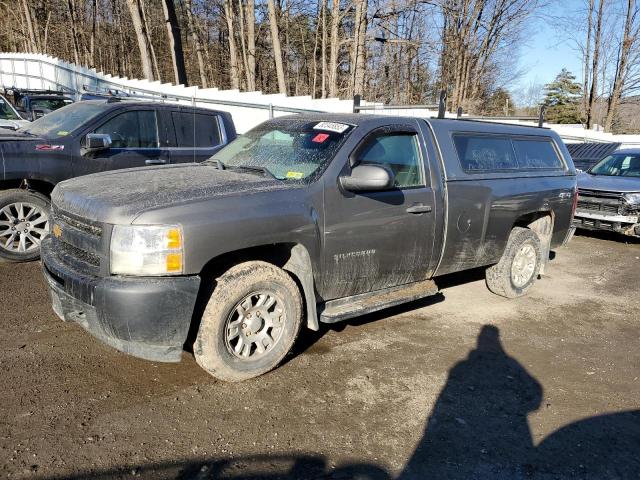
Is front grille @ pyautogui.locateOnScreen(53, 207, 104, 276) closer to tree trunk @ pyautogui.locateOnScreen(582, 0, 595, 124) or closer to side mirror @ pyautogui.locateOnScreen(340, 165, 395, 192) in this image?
side mirror @ pyautogui.locateOnScreen(340, 165, 395, 192)

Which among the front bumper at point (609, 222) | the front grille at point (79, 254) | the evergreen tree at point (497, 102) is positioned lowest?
the front bumper at point (609, 222)

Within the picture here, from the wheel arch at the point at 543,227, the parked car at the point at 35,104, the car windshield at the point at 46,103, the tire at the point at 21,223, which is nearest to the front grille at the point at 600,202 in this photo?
the wheel arch at the point at 543,227

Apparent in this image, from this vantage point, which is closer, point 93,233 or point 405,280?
point 93,233

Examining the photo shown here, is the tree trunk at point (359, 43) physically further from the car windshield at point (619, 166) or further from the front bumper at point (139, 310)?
the front bumper at point (139, 310)

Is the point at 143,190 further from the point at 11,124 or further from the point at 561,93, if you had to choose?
the point at 561,93

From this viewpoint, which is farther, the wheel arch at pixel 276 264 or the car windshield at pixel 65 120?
the car windshield at pixel 65 120

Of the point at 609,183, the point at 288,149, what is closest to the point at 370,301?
the point at 288,149

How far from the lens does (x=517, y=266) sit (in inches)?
229

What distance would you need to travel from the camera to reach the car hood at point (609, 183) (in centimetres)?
→ 880

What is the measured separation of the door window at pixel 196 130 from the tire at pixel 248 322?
4.08 metres

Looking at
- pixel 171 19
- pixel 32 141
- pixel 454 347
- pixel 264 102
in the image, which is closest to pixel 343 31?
pixel 171 19

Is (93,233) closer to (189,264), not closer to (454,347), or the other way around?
(189,264)

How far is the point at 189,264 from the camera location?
3.11 metres

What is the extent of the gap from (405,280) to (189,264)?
6.87ft
